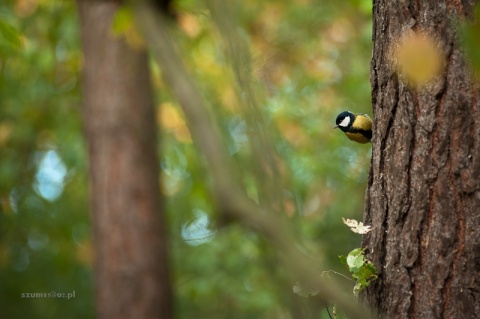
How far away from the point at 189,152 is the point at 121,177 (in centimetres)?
257

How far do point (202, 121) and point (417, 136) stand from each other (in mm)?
664

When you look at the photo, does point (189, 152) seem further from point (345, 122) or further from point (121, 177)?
point (345, 122)

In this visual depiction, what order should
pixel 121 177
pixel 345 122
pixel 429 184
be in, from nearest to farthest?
pixel 429 184
pixel 345 122
pixel 121 177

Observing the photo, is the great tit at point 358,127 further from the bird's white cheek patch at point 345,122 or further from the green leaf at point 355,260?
the green leaf at point 355,260

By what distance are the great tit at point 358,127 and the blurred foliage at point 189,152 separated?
2.58 metres

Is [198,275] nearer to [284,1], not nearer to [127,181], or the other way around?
[127,181]

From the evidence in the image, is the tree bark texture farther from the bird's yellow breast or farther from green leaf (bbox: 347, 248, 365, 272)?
the bird's yellow breast

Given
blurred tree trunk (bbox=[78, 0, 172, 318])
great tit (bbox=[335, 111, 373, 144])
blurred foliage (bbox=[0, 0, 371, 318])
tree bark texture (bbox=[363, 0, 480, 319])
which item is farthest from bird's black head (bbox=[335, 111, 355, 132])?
blurred tree trunk (bbox=[78, 0, 172, 318])

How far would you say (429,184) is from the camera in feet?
6.34

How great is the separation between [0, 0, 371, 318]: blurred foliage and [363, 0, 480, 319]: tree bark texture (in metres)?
3.57

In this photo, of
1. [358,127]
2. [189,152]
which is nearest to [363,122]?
[358,127]

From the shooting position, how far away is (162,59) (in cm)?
182

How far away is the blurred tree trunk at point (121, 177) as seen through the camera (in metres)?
5.66

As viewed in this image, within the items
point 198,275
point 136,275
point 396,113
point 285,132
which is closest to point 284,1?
point 285,132
